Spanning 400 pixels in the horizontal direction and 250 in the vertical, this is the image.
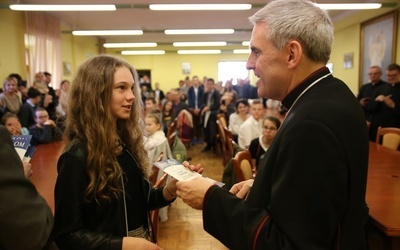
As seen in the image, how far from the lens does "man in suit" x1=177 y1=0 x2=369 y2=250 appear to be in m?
0.68

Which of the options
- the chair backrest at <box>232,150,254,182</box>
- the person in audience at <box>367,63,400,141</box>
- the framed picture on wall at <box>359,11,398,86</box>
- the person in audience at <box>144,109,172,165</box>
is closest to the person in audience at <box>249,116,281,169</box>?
the chair backrest at <box>232,150,254,182</box>

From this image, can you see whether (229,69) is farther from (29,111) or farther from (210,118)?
(29,111)

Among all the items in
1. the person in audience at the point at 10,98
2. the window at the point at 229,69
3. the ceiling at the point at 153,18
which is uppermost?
the ceiling at the point at 153,18

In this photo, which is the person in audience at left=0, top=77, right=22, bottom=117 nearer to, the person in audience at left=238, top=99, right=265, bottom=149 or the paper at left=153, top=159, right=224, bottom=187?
the person in audience at left=238, top=99, right=265, bottom=149

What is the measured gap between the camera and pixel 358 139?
0.75 m

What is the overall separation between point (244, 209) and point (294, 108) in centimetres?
28

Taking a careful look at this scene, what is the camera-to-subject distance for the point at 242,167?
2219 mm

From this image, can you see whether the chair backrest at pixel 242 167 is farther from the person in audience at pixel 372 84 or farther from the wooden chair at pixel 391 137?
the person in audience at pixel 372 84

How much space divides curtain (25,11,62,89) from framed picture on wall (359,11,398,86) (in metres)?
7.56

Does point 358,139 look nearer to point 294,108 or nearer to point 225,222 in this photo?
point 294,108

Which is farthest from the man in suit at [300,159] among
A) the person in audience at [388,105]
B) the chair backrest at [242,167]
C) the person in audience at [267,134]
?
the person in audience at [388,105]

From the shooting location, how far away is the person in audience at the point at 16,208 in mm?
789

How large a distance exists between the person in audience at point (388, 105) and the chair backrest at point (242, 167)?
3.14m

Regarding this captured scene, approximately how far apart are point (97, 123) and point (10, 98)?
4325mm
